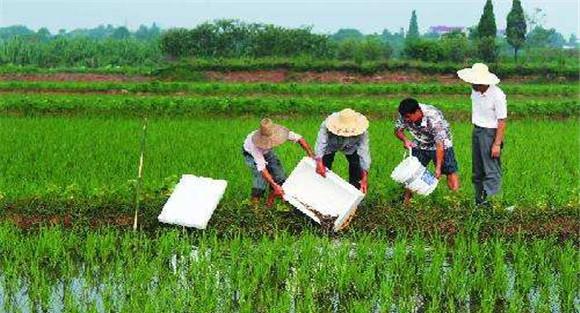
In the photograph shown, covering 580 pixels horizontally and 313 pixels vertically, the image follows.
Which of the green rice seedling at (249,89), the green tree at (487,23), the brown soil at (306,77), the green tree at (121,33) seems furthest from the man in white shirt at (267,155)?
the green tree at (121,33)

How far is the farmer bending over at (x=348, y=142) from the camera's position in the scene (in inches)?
225

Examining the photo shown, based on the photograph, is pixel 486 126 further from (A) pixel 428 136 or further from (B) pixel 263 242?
(B) pixel 263 242

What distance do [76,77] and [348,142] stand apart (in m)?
20.0

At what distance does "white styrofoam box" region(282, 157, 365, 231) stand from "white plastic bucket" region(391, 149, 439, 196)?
0.54 metres

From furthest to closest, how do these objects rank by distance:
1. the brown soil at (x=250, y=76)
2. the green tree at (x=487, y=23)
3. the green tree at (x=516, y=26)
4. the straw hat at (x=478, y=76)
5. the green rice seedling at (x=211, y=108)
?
the green tree at (x=516, y=26) < the green tree at (x=487, y=23) < the brown soil at (x=250, y=76) < the green rice seedling at (x=211, y=108) < the straw hat at (x=478, y=76)

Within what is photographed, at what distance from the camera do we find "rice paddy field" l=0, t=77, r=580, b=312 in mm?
4328

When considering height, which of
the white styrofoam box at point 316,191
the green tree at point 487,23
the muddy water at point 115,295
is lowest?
the muddy water at point 115,295

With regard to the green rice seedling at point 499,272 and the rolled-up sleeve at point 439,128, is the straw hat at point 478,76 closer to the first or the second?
the rolled-up sleeve at point 439,128

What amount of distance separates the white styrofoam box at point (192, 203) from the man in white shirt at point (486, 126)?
2.08 m

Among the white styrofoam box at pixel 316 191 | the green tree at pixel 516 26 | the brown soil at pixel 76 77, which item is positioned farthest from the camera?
the green tree at pixel 516 26

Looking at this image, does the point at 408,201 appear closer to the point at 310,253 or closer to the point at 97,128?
the point at 310,253

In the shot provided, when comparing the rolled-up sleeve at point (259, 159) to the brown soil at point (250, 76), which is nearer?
the rolled-up sleeve at point (259, 159)

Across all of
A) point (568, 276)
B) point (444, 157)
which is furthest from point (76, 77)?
point (568, 276)

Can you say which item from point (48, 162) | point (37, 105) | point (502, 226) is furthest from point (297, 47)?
point (502, 226)
